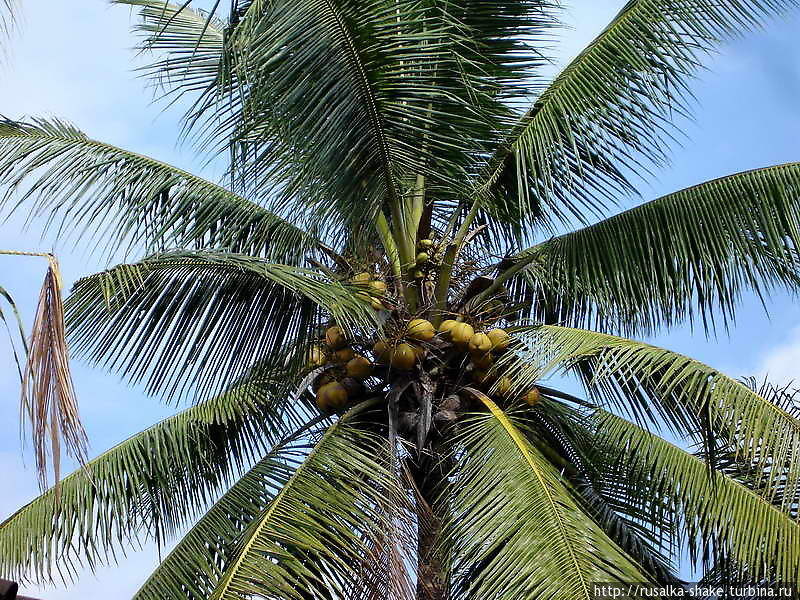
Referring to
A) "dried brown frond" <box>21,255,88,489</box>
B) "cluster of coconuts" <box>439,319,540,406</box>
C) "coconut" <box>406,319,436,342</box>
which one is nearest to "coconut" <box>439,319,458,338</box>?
"cluster of coconuts" <box>439,319,540,406</box>

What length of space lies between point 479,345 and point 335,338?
35.5 inches

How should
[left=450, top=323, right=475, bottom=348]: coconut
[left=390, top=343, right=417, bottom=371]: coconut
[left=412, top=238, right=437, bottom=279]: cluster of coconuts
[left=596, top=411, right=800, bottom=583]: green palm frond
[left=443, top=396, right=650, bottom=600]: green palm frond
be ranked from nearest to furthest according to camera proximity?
1. [left=443, top=396, right=650, bottom=600]: green palm frond
2. [left=596, top=411, right=800, bottom=583]: green palm frond
3. [left=390, top=343, right=417, bottom=371]: coconut
4. [left=450, top=323, right=475, bottom=348]: coconut
5. [left=412, top=238, right=437, bottom=279]: cluster of coconuts

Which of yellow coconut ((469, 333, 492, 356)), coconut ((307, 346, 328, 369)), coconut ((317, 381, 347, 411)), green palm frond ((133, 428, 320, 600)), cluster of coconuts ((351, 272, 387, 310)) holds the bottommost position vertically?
green palm frond ((133, 428, 320, 600))

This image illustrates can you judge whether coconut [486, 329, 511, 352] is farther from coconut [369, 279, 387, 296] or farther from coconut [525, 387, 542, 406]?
coconut [369, 279, 387, 296]

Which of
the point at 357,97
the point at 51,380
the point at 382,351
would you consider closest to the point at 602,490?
the point at 382,351

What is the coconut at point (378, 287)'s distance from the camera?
6.88m

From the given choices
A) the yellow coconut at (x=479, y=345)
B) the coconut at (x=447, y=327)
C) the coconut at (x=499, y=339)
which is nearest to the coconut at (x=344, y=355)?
the coconut at (x=447, y=327)

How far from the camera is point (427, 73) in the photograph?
6.82 metres

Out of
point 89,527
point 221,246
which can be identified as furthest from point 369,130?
point 89,527

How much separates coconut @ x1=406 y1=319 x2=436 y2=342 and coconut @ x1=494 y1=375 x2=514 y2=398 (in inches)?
20.8

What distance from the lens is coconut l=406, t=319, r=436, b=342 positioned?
678 cm

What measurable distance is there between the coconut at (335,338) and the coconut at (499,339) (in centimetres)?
93

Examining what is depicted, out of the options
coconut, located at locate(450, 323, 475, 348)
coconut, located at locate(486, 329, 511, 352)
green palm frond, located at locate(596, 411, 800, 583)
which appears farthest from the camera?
coconut, located at locate(486, 329, 511, 352)

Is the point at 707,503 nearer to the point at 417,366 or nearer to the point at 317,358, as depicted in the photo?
the point at 417,366
